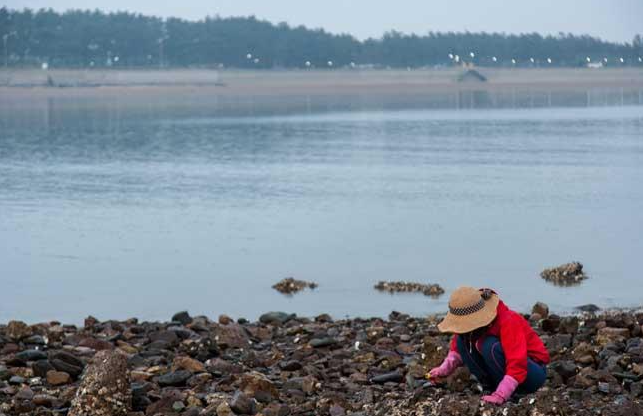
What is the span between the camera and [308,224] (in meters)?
20.3

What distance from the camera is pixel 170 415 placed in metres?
7.09

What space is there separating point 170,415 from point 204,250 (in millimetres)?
10443

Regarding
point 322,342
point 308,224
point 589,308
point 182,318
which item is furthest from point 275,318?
point 308,224

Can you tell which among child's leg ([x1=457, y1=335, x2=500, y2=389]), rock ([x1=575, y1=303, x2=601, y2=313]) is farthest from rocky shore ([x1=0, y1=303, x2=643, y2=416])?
rock ([x1=575, y1=303, x2=601, y2=313])

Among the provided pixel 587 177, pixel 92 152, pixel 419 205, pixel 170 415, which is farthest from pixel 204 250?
pixel 92 152

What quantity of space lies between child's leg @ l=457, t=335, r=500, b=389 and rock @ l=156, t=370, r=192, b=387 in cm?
204

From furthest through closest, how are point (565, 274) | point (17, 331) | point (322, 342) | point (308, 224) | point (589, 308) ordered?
point (308, 224) < point (565, 274) < point (589, 308) < point (17, 331) < point (322, 342)

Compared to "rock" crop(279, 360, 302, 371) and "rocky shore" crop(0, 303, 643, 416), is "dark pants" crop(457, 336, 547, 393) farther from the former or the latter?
"rock" crop(279, 360, 302, 371)

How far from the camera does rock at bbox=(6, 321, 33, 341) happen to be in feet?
32.8

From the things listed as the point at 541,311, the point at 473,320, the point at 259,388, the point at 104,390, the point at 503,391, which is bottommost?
the point at 541,311

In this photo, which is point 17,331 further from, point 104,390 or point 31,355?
point 104,390

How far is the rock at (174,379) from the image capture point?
26.2ft

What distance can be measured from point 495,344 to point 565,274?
8.35m

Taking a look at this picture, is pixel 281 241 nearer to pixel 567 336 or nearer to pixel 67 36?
pixel 567 336
